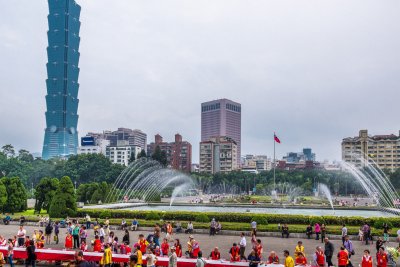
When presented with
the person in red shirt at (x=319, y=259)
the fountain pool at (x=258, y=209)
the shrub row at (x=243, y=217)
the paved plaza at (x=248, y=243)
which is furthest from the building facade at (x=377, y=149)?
the person in red shirt at (x=319, y=259)

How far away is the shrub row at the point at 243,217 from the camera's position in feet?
117

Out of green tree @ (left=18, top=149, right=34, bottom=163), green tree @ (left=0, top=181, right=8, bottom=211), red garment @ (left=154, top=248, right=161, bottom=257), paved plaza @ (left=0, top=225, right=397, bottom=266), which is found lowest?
paved plaza @ (left=0, top=225, right=397, bottom=266)

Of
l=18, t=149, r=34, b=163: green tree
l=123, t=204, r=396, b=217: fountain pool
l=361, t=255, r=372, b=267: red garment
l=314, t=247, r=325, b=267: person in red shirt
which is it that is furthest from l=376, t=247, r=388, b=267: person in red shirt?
l=18, t=149, r=34, b=163: green tree

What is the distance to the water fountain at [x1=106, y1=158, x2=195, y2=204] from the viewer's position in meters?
78.0

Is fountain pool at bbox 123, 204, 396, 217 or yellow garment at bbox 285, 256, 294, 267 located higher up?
yellow garment at bbox 285, 256, 294, 267

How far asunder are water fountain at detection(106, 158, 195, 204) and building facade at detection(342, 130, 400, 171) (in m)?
79.2

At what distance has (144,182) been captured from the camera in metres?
93.4

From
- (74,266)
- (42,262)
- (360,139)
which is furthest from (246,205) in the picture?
(360,139)

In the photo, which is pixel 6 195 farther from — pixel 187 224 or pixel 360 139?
pixel 360 139

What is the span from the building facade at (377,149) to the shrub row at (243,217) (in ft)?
488

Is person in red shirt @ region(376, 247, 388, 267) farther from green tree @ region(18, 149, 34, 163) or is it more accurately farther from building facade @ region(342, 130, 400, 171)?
building facade @ region(342, 130, 400, 171)

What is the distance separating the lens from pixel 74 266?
38.5 ft

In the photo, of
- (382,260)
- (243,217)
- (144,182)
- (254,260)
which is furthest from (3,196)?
(144,182)

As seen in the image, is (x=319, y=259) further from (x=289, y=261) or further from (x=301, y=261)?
(x=289, y=261)
